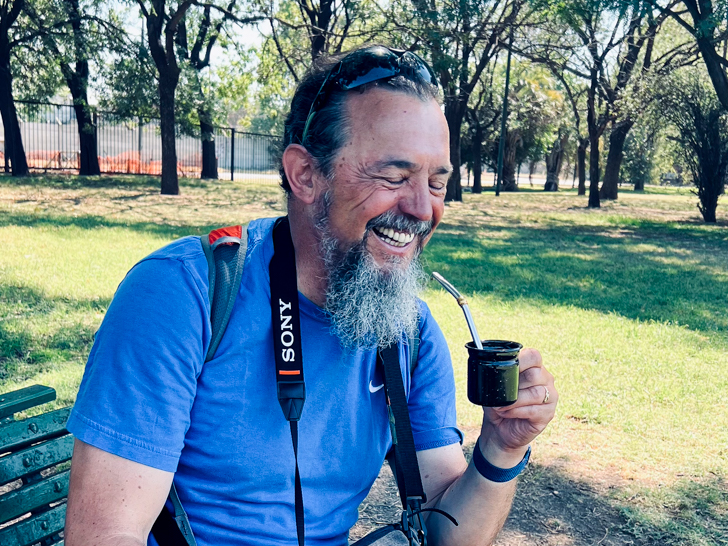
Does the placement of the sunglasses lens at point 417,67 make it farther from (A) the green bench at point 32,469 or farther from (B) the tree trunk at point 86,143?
(B) the tree trunk at point 86,143

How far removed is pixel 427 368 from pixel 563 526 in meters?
2.12

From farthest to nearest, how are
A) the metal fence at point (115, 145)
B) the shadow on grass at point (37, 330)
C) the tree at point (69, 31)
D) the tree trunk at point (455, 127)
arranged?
the metal fence at point (115, 145)
the tree trunk at point (455, 127)
the tree at point (69, 31)
the shadow on grass at point (37, 330)

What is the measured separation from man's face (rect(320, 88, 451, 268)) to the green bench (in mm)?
1089

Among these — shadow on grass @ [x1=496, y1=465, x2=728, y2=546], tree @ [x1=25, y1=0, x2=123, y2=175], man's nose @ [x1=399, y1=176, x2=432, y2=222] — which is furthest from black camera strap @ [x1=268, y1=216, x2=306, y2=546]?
tree @ [x1=25, y1=0, x2=123, y2=175]

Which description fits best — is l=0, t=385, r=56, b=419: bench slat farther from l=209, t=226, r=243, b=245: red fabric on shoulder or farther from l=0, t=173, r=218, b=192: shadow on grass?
l=0, t=173, r=218, b=192: shadow on grass

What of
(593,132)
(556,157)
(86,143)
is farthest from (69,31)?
(556,157)

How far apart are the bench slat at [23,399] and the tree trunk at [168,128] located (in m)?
17.5

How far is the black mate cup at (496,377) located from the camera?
1778 millimetres

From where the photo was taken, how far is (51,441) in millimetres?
2264

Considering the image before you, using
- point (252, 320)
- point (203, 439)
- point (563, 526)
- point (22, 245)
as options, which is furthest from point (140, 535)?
point (22, 245)

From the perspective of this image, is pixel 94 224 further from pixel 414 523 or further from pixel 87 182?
pixel 414 523

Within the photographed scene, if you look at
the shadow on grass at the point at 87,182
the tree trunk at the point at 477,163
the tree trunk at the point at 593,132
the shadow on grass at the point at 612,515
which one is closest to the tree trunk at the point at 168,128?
Result: the shadow on grass at the point at 87,182

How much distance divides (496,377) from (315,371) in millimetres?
453

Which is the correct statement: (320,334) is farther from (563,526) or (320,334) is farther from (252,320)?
(563,526)
